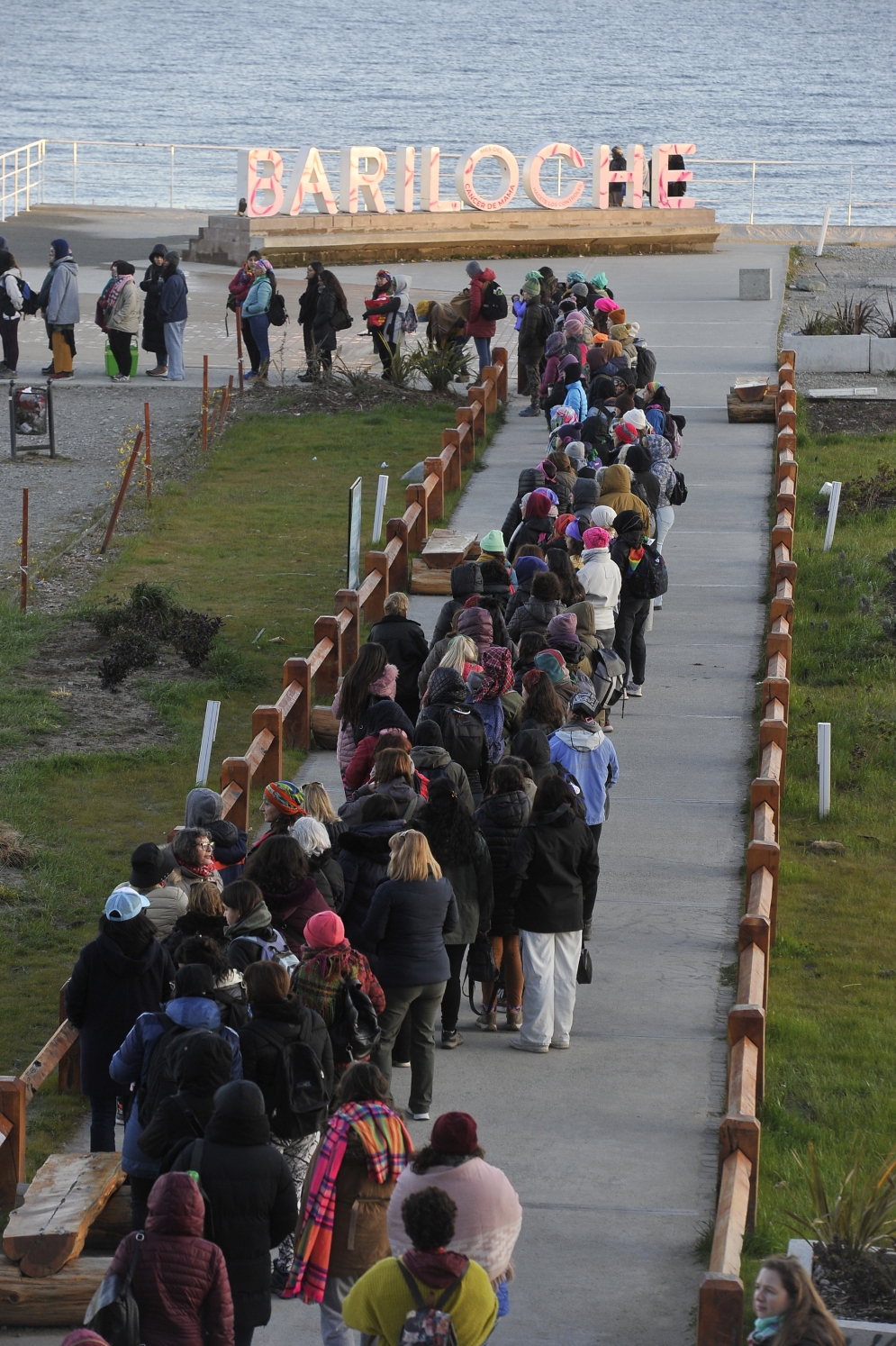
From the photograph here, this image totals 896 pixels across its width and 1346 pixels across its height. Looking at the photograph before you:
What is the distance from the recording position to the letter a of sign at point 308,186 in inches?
1355

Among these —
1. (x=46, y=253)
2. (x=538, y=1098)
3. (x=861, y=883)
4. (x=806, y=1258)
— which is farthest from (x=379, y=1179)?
(x=46, y=253)

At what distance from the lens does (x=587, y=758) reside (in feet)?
33.2

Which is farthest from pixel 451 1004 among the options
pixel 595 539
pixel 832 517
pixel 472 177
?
pixel 472 177

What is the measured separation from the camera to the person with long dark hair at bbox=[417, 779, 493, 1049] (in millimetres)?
8648

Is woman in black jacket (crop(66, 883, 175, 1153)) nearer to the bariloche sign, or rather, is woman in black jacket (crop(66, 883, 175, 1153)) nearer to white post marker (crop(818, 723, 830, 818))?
white post marker (crop(818, 723, 830, 818))

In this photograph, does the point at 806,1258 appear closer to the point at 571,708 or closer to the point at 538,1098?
the point at 538,1098

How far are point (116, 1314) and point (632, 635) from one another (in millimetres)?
9107

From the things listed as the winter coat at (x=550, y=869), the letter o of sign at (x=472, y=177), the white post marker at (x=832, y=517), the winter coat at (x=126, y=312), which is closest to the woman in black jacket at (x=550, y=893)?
the winter coat at (x=550, y=869)

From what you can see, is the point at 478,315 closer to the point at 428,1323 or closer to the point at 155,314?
the point at 155,314

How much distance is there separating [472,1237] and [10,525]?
1476 cm

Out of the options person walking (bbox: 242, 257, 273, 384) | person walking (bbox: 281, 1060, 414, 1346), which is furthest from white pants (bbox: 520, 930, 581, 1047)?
person walking (bbox: 242, 257, 273, 384)

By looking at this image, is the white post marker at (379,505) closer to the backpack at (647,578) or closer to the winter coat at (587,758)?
the backpack at (647,578)

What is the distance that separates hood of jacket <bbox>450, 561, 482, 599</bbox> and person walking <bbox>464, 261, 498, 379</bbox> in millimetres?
11679

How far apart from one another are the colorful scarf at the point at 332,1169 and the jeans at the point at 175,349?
19769 millimetres
